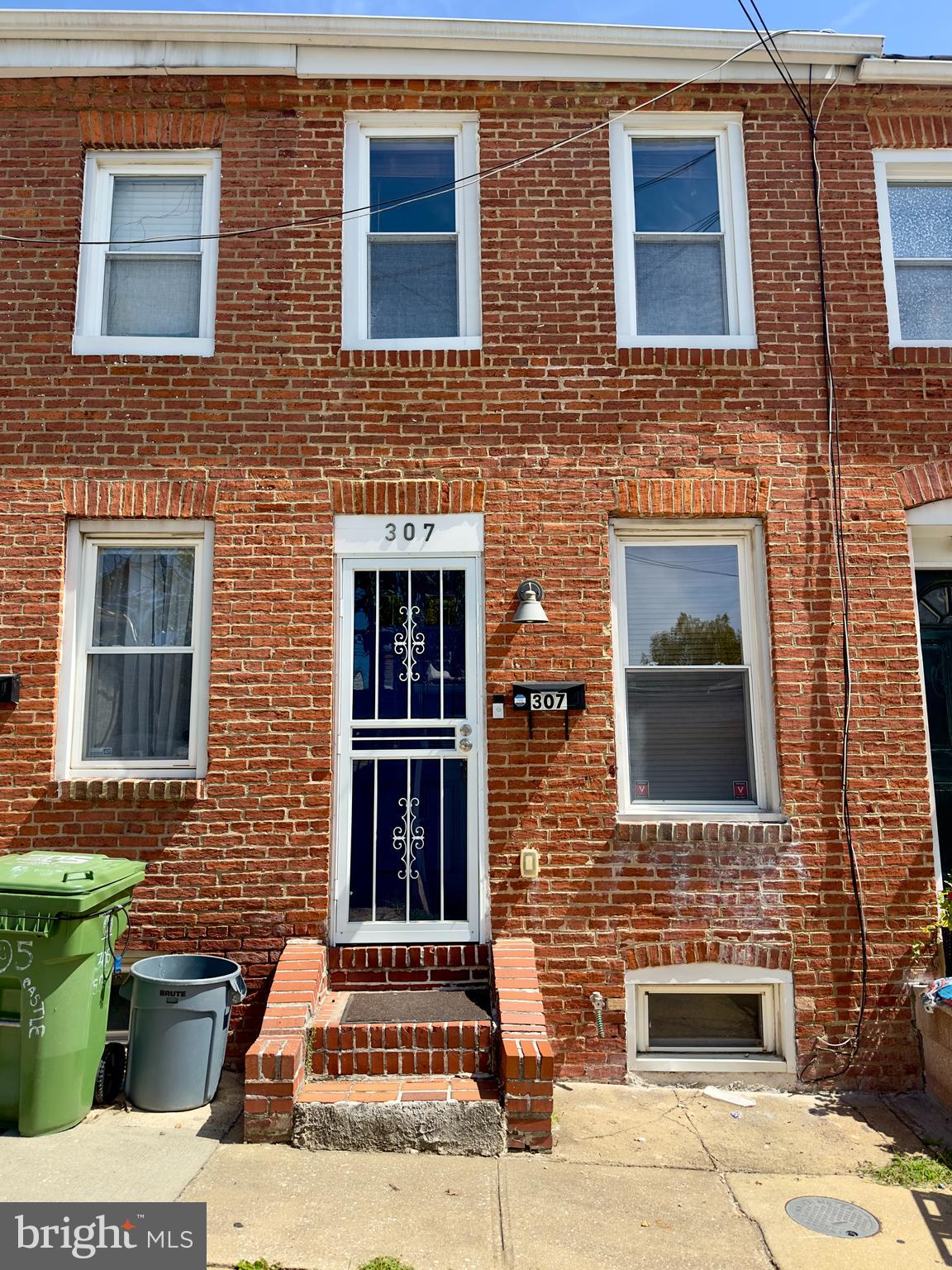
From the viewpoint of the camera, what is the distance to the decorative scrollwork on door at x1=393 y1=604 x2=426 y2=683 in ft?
17.9

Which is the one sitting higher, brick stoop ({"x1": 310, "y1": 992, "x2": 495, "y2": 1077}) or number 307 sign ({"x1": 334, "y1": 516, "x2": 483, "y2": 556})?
number 307 sign ({"x1": 334, "y1": 516, "x2": 483, "y2": 556})

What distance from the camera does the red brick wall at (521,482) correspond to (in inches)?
203

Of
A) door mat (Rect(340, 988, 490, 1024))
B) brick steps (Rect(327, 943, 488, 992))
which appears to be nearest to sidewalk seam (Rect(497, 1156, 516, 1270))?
door mat (Rect(340, 988, 490, 1024))

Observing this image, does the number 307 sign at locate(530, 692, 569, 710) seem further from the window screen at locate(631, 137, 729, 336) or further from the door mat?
the window screen at locate(631, 137, 729, 336)

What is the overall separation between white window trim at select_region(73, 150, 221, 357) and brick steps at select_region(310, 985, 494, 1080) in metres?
4.19

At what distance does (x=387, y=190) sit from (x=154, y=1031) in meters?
5.41

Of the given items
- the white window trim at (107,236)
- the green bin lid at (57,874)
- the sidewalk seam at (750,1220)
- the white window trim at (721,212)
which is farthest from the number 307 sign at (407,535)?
the sidewalk seam at (750,1220)

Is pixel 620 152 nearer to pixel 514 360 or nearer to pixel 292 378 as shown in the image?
pixel 514 360

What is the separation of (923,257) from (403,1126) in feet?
20.5

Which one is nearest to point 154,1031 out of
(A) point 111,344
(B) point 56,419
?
(B) point 56,419

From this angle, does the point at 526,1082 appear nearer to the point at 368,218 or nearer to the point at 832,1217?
the point at 832,1217

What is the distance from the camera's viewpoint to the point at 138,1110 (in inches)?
171

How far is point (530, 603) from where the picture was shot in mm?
5285

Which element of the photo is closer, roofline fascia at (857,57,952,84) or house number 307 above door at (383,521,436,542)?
house number 307 above door at (383,521,436,542)
